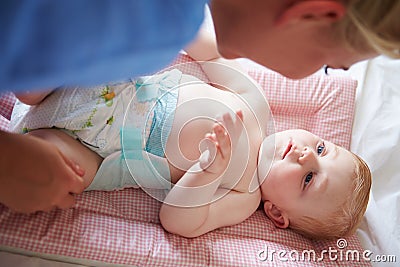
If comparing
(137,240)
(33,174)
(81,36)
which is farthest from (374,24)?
(137,240)

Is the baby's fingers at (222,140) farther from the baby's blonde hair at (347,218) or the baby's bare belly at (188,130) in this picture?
the baby's blonde hair at (347,218)

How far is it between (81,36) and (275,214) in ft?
2.63

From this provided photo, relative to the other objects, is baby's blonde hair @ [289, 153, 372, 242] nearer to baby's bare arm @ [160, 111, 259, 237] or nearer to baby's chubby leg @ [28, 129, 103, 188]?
baby's bare arm @ [160, 111, 259, 237]

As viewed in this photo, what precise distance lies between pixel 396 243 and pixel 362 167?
0.21 meters

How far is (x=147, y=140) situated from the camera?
1.08 m

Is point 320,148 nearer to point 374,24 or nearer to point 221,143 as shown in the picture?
point 221,143

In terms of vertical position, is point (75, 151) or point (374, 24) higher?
point (374, 24)

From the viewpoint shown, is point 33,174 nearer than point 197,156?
Yes

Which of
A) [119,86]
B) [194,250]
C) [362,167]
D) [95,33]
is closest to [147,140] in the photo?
[119,86]

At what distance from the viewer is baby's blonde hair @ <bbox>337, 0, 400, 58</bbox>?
60cm

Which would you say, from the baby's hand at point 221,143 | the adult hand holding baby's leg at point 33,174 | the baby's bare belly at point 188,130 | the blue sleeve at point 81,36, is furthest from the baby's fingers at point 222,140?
the blue sleeve at point 81,36

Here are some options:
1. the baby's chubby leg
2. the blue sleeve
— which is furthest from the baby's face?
the blue sleeve

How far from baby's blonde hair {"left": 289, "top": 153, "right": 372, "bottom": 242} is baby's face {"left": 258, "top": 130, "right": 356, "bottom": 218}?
1cm

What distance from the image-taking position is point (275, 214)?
1.18m
